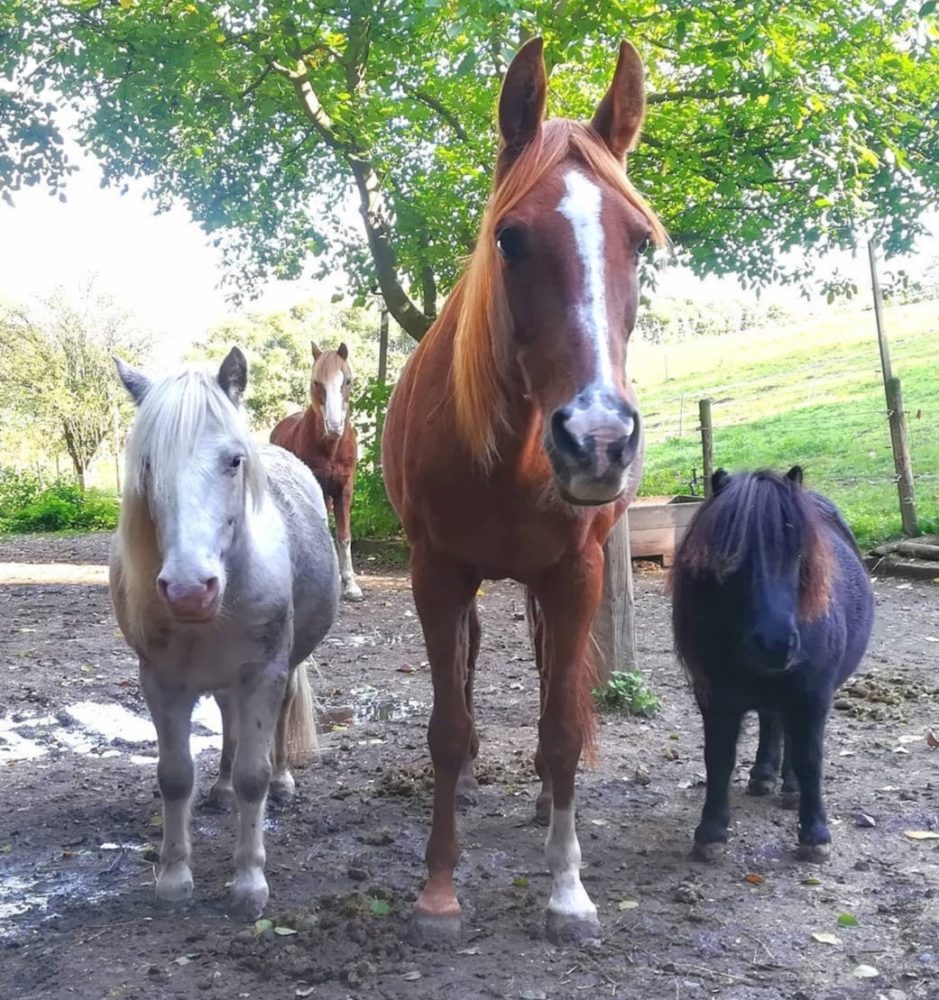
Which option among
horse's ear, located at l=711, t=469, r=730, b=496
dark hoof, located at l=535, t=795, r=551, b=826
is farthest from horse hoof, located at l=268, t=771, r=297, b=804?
horse's ear, located at l=711, t=469, r=730, b=496

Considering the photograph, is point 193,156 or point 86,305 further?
point 86,305

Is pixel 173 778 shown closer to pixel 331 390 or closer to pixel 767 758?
pixel 767 758

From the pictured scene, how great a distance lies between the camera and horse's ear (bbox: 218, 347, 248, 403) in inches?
120

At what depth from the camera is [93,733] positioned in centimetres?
514

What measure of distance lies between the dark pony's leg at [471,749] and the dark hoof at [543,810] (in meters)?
0.33

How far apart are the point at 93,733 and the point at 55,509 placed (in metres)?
15.1

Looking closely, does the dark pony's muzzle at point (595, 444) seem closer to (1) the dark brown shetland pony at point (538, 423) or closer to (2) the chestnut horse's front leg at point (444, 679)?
(1) the dark brown shetland pony at point (538, 423)

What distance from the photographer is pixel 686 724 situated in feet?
17.0

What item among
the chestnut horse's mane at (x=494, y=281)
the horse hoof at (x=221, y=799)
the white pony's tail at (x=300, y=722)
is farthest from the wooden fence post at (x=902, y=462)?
the chestnut horse's mane at (x=494, y=281)

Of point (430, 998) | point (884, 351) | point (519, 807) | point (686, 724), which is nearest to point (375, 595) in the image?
point (686, 724)

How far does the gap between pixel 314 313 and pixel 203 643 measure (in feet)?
122

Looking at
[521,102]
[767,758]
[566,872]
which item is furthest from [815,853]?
[521,102]

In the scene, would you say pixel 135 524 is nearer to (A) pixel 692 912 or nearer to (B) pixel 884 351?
(A) pixel 692 912

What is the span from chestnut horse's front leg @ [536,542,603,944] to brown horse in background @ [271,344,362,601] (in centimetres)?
618
